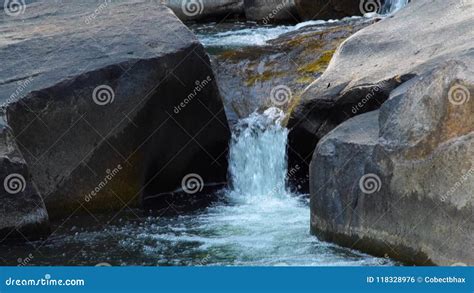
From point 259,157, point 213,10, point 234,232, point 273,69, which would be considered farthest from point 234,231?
point 213,10

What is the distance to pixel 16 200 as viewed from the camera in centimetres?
934

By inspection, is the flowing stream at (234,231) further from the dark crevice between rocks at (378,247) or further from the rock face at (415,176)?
the rock face at (415,176)

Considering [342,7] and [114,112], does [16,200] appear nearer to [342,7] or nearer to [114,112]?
[114,112]

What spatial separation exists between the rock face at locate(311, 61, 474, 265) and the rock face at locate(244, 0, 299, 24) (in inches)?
345

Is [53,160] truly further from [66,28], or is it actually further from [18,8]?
[18,8]

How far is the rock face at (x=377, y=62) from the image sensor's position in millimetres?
9695

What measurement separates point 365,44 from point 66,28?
3.20 metres

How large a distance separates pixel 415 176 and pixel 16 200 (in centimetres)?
350

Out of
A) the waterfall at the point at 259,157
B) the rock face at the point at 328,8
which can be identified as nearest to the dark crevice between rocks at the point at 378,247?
the waterfall at the point at 259,157

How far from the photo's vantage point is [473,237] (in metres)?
7.56

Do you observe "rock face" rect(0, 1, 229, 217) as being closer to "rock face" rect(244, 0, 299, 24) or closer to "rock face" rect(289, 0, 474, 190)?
"rock face" rect(289, 0, 474, 190)

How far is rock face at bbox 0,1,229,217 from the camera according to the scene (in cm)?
1014

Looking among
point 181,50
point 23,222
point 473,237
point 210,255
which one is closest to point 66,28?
point 181,50

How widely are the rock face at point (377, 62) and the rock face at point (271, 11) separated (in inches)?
241
